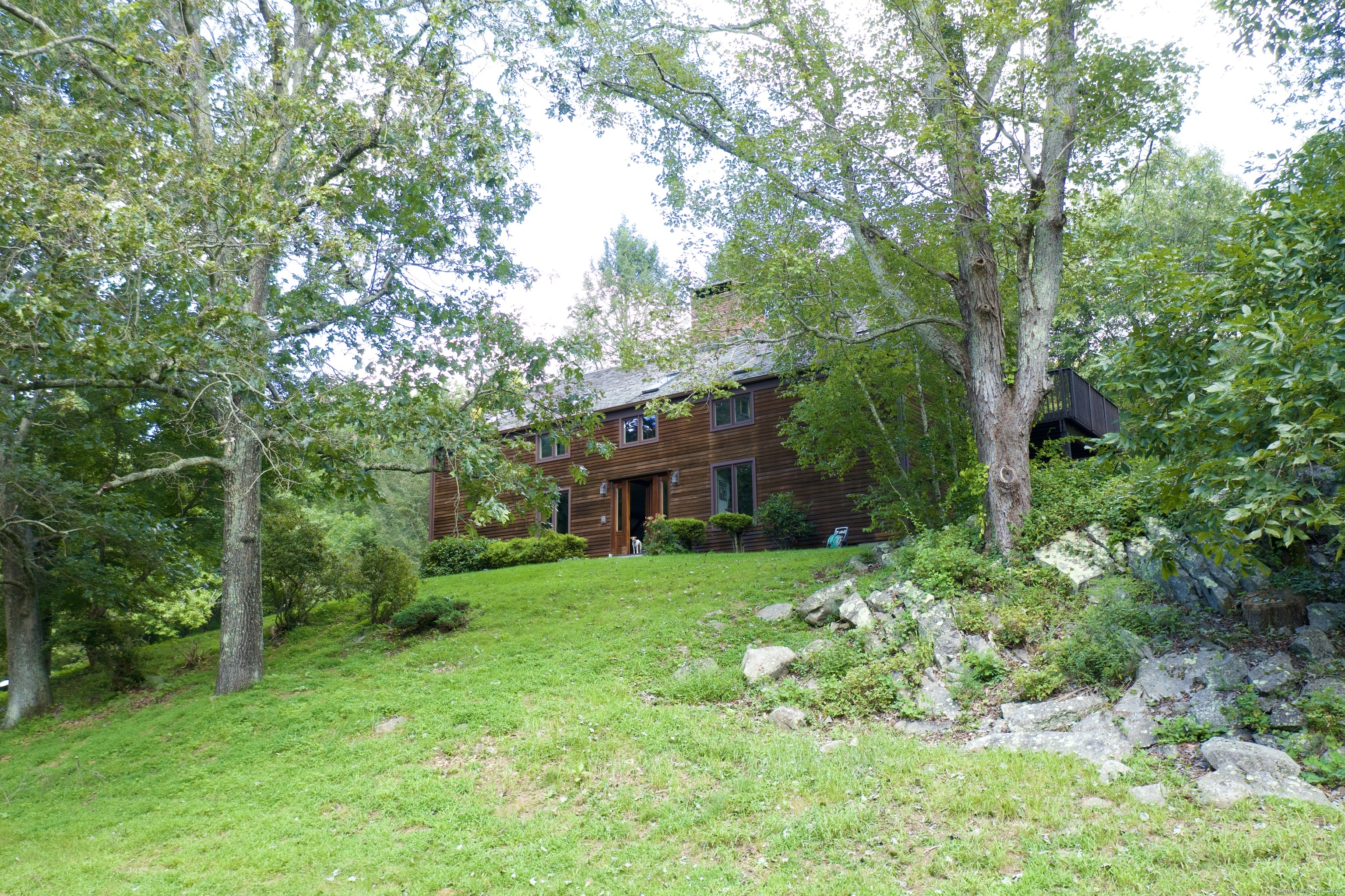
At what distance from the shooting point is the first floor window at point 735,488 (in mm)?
22906

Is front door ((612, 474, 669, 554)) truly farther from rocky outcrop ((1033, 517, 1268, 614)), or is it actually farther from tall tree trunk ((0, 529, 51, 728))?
rocky outcrop ((1033, 517, 1268, 614))

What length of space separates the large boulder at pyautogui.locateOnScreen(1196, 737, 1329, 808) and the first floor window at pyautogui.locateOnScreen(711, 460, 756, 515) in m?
16.4

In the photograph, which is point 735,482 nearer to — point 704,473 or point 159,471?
point 704,473

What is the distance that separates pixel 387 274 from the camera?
13211 millimetres

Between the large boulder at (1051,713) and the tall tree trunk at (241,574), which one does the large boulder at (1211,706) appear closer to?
the large boulder at (1051,713)

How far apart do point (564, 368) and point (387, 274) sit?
3521 millimetres

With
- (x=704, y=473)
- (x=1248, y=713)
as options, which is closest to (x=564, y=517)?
(x=704, y=473)

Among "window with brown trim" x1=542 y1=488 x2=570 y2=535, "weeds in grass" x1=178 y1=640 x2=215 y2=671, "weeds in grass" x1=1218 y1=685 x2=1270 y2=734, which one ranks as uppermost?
"window with brown trim" x1=542 y1=488 x2=570 y2=535

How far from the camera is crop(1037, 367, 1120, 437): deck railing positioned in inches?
692

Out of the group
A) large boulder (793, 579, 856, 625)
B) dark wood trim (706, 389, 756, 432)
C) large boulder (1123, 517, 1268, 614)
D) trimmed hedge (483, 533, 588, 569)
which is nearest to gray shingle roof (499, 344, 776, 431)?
dark wood trim (706, 389, 756, 432)

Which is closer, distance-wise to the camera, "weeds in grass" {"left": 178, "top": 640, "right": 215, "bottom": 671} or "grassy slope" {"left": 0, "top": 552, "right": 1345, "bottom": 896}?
"grassy slope" {"left": 0, "top": 552, "right": 1345, "bottom": 896}

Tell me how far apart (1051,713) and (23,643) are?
1527 centimetres

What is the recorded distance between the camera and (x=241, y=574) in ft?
39.3

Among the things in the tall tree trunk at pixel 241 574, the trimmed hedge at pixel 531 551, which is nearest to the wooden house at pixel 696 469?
the trimmed hedge at pixel 531 551
